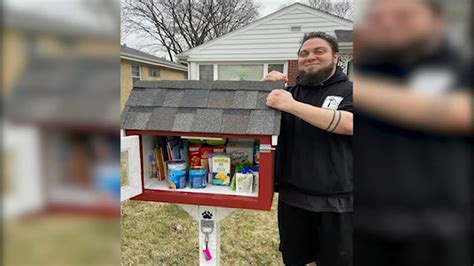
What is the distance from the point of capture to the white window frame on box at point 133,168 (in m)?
1.26

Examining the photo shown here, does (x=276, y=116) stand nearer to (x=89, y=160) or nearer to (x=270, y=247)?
(x=89, y=160)

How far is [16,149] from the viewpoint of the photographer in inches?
9.0

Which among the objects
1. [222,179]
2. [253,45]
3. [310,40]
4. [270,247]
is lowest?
[270,247]

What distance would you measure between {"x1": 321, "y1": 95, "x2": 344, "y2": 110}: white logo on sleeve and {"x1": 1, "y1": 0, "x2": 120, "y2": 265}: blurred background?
118 centimetres

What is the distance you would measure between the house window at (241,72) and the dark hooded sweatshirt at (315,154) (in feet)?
22.3

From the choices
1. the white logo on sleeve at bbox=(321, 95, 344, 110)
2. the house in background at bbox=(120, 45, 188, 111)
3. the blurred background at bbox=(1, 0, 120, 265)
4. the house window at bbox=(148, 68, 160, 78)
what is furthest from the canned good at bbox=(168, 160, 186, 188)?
the house window at bbox=(148, 68, 160, 78)

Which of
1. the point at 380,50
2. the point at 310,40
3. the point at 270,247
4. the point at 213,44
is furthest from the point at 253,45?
the point at 380,50

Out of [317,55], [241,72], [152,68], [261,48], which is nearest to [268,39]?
[261,48]

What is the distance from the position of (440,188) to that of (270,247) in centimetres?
281

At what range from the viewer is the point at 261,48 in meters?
8.19

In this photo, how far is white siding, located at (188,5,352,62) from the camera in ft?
25.6

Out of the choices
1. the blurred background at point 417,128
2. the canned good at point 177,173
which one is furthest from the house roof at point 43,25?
the canned good at point 177,173

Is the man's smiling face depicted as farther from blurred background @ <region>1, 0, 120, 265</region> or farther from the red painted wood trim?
blurred background @ <region>1, 0, 120, 265</region>

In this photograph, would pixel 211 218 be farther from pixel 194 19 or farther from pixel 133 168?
pixel 194 19
